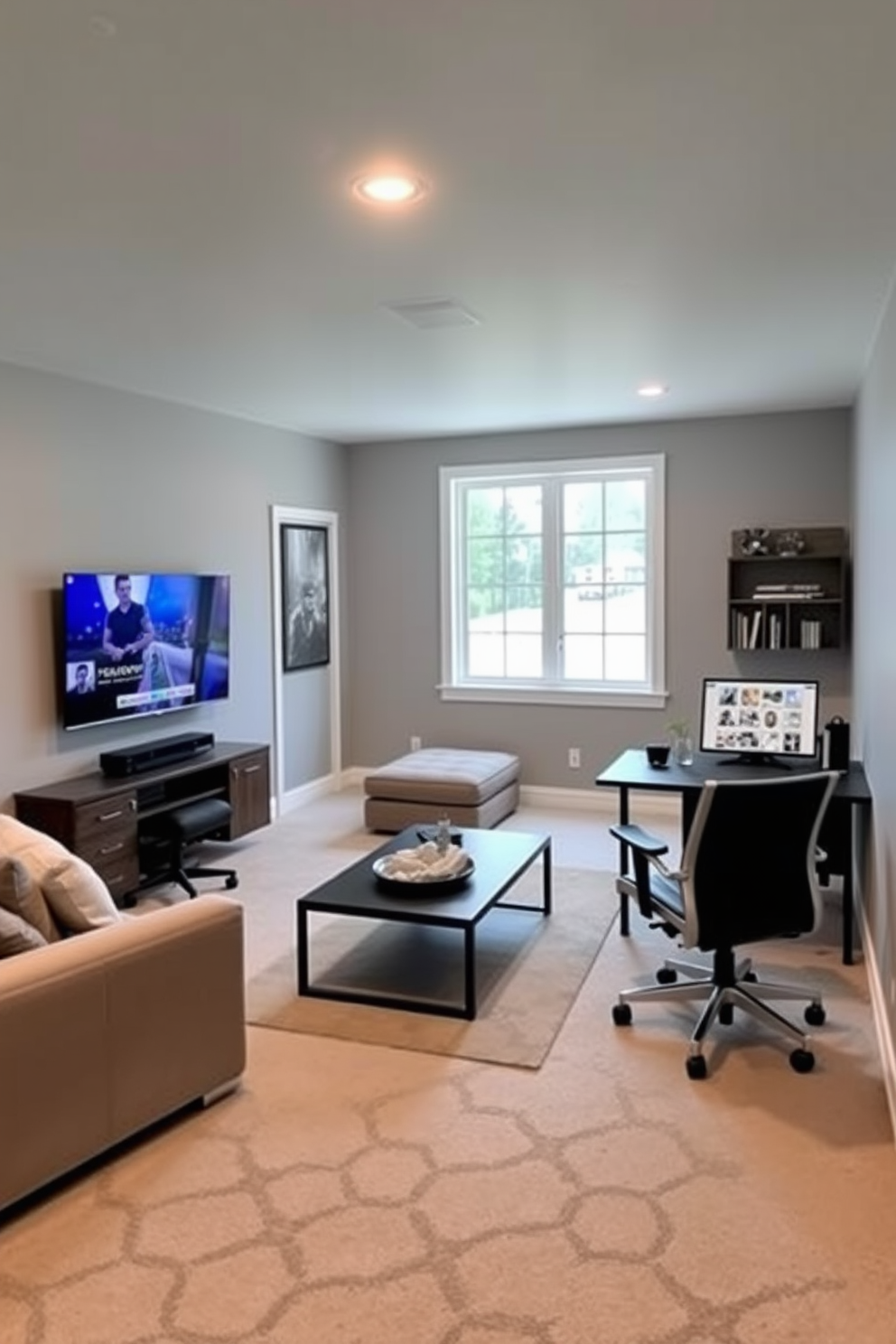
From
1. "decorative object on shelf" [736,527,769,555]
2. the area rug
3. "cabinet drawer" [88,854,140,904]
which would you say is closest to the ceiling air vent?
the area rug

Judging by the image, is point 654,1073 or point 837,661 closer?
point 654,1073

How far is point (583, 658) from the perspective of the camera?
6.93m

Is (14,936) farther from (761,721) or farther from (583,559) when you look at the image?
(583,559)

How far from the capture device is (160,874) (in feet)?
16.4

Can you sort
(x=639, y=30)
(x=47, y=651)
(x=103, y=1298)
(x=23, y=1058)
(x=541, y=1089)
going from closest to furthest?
(x=639, y=30), (x=103, y=1298), (x=23, y=1058), (x=541, y=1089), (x=47, y=651)

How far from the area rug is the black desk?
36 cm

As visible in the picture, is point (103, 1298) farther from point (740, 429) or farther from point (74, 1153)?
point (740, 429)

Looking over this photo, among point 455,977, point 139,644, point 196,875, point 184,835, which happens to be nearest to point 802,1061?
point 455,977

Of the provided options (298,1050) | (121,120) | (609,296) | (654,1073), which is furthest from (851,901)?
(121,120)

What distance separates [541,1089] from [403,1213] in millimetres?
724

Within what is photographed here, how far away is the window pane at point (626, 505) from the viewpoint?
667cm

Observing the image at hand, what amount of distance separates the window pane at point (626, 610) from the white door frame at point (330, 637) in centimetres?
199

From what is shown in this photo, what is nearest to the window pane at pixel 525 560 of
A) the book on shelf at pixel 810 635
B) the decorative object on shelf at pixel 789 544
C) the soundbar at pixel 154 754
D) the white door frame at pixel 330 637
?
the white door frame at pixel 330 637

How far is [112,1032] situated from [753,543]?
4815mm
